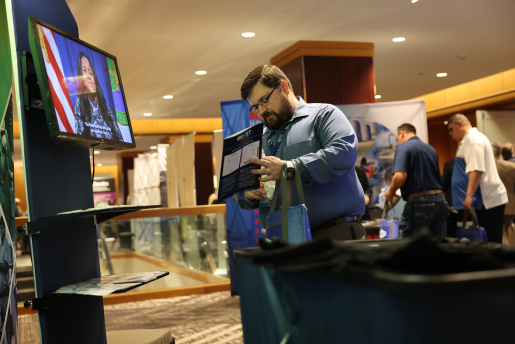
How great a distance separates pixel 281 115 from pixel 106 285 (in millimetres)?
1018

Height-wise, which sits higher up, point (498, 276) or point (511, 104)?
point (511, 104)

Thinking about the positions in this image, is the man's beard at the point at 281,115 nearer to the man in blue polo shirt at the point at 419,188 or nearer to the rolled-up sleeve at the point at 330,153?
the rolled-up sleeve at the point at 330,153

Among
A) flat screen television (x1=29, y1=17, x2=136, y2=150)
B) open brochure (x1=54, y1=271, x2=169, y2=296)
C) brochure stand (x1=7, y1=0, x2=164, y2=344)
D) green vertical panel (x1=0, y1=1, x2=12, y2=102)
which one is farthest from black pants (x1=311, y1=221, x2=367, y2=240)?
green vertical panel (x1=0, y1=1, x2=12, y2=102)

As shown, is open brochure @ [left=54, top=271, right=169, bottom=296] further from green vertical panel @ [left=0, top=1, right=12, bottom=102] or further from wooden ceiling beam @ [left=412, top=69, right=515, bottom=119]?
wooden ceiling beam @ [left=412, top=69, right=515, bottom=119]

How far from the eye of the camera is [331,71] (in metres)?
6.22

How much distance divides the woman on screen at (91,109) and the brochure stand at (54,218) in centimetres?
16

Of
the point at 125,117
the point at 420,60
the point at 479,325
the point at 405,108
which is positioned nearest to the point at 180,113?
the point at 420,60

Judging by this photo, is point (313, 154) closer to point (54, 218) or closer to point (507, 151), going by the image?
point (54, 218)

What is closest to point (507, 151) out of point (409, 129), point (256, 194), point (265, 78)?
point (409, 129)

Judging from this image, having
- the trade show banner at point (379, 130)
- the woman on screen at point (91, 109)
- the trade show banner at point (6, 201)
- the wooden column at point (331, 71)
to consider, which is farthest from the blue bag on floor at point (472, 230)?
the trade show banner at point (6, 201)

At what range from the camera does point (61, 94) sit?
5.17 feet

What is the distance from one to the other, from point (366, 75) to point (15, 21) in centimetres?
532

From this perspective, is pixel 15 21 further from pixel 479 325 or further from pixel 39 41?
pixel 479 325

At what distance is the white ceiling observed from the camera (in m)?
4.86
